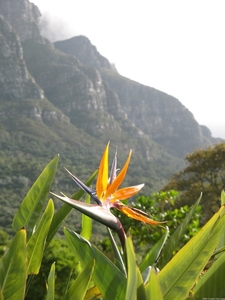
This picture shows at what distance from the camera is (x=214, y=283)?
0.42 meters

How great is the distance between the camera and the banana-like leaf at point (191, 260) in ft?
1.41

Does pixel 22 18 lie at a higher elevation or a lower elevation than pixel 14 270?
higher

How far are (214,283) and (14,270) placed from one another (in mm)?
285

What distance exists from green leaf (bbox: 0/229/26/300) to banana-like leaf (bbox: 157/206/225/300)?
203 millimetres

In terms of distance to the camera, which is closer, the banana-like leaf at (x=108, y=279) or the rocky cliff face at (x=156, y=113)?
the banana-like leaf at (x=108, y=279)

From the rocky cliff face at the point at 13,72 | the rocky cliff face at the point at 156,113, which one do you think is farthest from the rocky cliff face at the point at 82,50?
the rocky cliff face at the point at 13,72

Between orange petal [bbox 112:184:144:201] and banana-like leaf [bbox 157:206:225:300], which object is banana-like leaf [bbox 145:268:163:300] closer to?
banana-like leaf [bbox 157:206:225:300]

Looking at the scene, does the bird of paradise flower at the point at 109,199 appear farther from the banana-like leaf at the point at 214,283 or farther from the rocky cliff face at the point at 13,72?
the rocky cliff face at the point at 13,72

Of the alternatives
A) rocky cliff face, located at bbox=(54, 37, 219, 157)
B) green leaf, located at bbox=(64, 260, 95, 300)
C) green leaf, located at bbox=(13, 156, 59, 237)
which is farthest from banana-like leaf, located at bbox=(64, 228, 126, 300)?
rocky cliff face, located at bbox=(54, 37, 219, 157)

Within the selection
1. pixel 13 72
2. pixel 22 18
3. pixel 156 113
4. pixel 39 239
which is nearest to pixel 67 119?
pixel 13 72

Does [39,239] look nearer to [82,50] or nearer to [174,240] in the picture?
[174,240]

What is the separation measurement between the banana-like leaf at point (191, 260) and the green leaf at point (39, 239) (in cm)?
29

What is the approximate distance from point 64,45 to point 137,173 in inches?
2241

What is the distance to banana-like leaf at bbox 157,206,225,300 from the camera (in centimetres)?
43
